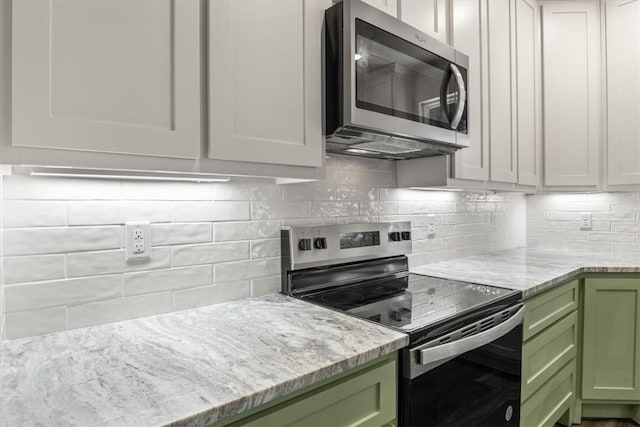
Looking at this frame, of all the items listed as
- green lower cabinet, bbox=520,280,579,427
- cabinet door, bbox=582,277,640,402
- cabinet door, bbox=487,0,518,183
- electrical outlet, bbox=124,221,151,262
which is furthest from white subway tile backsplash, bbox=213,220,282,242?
cabinet door, bbox=582,277,640,402

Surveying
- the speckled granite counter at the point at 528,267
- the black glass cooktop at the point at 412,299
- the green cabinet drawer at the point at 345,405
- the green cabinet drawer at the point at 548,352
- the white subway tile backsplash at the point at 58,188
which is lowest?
the green cabinet drawer at the point at 548,352

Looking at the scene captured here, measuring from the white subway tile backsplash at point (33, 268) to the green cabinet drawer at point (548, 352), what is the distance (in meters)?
1.74

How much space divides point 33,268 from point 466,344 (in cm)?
129

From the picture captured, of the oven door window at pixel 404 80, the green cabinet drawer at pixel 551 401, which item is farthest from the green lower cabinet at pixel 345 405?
the green cabinet drawer at pixel 551 401

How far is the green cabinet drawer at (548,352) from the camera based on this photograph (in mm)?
1630

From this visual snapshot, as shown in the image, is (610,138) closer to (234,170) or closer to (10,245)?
(234,170)

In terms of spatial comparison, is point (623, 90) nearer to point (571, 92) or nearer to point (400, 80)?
point (571, 92)

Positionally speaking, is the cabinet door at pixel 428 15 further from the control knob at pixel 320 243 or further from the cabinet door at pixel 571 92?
the cabinet door at pixel 571 92

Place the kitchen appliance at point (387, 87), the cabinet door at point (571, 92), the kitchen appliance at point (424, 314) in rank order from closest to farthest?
the kitchen appliance at point (424, 314)
the kitchen appliance at point (387, 87)
the cabinet door at point (571, 92)

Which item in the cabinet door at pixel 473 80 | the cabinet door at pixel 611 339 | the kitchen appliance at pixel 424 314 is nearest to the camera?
the kitchen appliance at pixel 424 314

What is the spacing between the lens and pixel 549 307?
1.78 m

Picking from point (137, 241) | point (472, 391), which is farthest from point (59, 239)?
point (472, 391)

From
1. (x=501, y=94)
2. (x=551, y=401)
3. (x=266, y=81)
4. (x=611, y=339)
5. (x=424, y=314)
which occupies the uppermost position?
(x=501, y=94)

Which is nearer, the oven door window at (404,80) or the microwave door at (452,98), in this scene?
the oven door window at (404,80)
